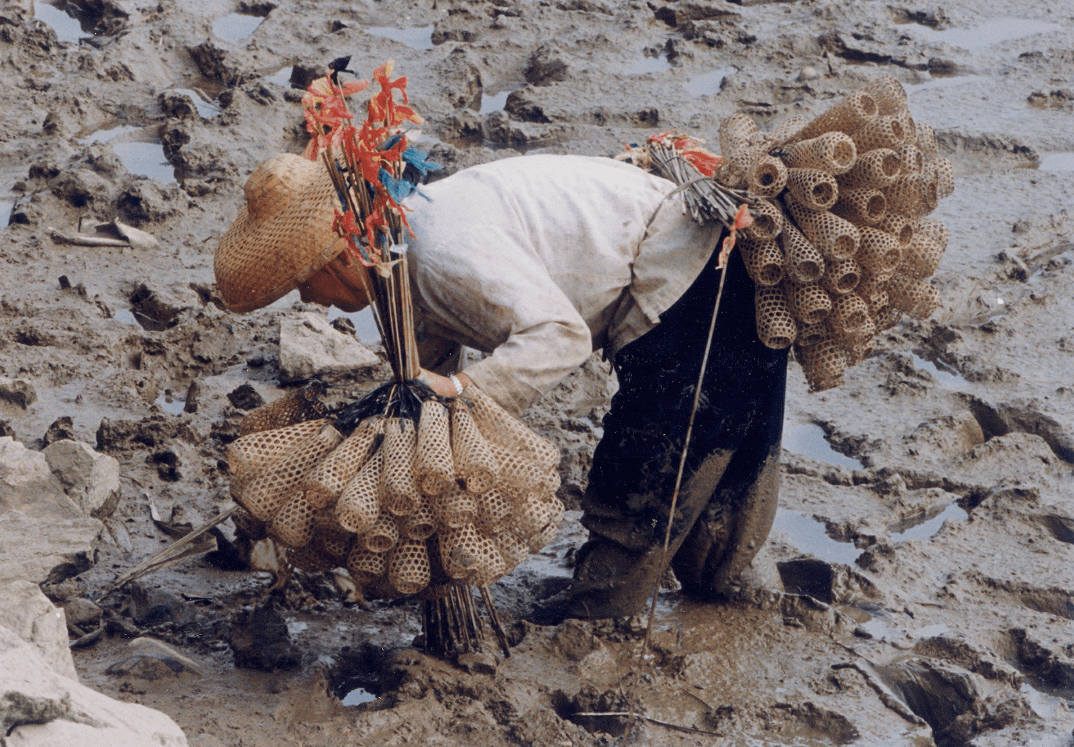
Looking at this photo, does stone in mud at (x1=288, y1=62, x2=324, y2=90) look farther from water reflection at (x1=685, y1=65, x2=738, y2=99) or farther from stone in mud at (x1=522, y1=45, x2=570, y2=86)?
water reflection at (x1=685, y1=65, x2=738, y2=99)

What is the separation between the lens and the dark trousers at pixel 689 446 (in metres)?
3.11

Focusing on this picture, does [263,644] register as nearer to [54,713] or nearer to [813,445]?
[54,713]

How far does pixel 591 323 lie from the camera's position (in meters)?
3.10

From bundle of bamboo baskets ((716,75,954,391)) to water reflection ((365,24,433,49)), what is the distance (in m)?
4.73

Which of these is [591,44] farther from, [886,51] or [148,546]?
[148,546]

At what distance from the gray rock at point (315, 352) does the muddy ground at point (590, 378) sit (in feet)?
0.56

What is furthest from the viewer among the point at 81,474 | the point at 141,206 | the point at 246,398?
the point at 141,206

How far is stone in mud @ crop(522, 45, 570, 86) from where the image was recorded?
7.00 m

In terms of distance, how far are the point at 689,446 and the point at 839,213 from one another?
2.49 ft

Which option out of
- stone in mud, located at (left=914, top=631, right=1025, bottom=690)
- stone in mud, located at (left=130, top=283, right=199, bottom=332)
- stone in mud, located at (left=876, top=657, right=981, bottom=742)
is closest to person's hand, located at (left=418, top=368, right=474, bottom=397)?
stone in mud, located at (left=876, top=657, right=981, bottom=742)

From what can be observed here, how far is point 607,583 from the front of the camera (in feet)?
11.1

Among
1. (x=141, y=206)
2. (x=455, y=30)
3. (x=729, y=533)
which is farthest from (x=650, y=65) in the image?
(x=729, y=533)

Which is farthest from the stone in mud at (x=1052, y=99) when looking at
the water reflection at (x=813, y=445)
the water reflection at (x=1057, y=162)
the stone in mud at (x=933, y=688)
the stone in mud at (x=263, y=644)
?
the stone in mud at (x=263, y=644)

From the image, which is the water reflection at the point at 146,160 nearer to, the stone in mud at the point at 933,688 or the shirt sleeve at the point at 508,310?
the shirt sleeve at the point at 508,310
